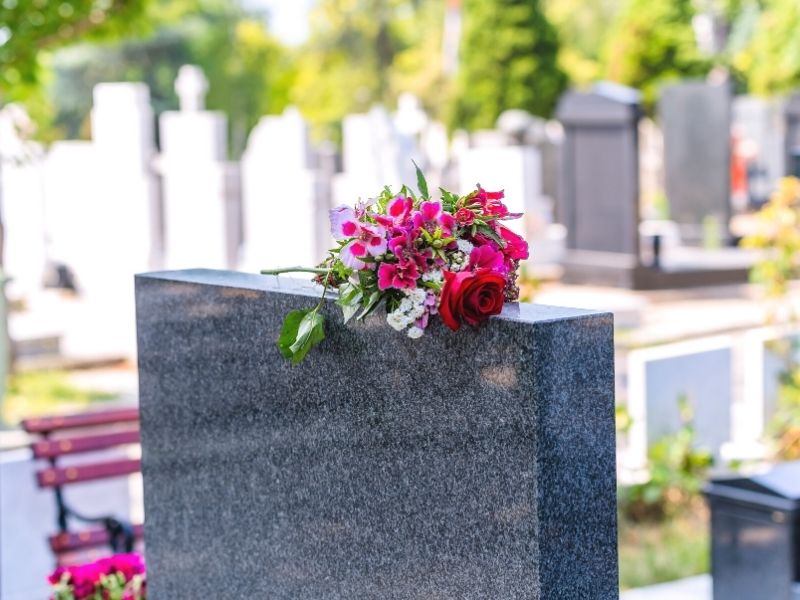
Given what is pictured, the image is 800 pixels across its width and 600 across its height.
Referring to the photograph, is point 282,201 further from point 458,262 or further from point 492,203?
point 458,262

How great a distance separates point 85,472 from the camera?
484cm

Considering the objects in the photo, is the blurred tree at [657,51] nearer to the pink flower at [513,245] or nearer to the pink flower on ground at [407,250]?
the pink flower at [513,245]

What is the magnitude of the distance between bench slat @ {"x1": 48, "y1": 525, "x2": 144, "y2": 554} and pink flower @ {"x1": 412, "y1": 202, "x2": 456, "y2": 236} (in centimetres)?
245

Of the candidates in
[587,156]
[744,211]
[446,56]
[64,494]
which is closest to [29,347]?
[64,494]

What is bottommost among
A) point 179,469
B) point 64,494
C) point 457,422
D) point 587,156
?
point 64,494

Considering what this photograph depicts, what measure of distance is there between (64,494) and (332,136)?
38218mm

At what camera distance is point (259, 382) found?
3.06 m

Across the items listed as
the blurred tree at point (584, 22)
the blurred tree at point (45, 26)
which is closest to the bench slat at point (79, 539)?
the blurred tree at point (45, 26)

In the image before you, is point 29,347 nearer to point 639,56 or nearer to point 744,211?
point 744,211

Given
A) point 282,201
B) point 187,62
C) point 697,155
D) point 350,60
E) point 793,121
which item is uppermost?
point 350,60

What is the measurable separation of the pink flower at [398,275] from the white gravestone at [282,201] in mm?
8427

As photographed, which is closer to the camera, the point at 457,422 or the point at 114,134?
the point at 457,422

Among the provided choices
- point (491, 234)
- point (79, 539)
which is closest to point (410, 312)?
point (491, 234)

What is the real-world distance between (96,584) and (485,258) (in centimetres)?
187
